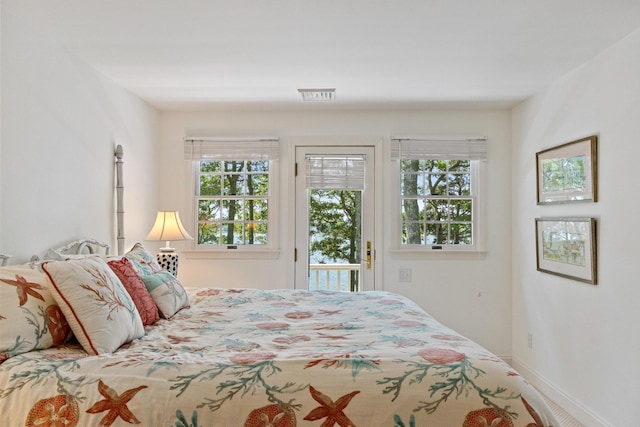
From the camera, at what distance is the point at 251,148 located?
4.39 meters

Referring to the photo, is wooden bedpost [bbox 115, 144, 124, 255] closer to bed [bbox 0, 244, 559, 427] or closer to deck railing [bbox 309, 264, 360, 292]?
bed [bbox 0, 244, 559, 427]

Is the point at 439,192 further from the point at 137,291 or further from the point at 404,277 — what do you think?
the point at 137,291

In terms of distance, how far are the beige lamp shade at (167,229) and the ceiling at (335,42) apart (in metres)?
1.04

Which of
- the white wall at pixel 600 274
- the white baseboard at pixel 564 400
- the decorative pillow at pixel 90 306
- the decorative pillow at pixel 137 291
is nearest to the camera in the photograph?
the decorative pillow at pixel 90 306

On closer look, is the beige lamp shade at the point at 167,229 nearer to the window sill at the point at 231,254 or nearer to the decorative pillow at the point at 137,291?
the window sill at the point at 231,254

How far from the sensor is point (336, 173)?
174 inches

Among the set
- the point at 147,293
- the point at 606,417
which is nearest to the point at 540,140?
the point at 606,417

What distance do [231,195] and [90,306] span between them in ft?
9.13

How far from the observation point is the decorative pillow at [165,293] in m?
2.40

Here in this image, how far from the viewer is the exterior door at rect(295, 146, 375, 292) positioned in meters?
4.41

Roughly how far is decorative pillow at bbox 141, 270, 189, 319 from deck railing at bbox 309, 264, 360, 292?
2.01 meters

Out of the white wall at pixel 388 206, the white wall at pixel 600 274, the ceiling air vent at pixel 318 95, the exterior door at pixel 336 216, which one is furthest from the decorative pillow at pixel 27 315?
the white wall at pixel 600 274

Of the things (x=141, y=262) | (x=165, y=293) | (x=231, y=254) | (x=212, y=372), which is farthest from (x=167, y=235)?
(x=212, y=372)

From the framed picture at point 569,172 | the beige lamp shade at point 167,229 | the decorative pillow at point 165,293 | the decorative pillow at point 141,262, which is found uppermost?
the framed picture at point 569,172
